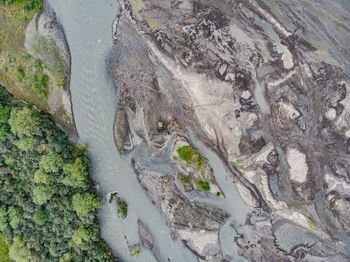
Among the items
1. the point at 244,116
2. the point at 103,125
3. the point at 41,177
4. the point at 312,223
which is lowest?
the point at 41,177

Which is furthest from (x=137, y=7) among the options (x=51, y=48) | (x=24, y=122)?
(x=24, y=122)

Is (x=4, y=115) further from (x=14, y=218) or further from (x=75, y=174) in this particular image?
(x=14, y=218)

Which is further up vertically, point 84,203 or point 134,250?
point 84,203

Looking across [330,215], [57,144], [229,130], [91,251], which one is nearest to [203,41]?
[229,130]

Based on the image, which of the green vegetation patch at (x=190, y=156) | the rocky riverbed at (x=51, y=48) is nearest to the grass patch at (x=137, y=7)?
the rocky riverbed at (x=51, y=48)

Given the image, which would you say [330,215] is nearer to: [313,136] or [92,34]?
[313,136]

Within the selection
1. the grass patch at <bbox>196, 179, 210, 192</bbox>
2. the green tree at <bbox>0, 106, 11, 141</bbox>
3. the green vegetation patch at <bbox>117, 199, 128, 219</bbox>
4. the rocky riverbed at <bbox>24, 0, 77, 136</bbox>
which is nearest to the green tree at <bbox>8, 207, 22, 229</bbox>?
the green tree at <bbox>0, 106, 11, 141</bbox>

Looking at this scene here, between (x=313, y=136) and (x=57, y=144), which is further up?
(x=313, y=136)
